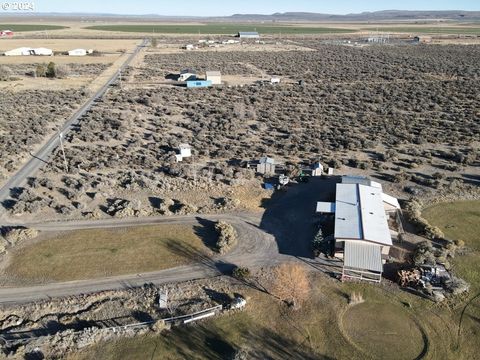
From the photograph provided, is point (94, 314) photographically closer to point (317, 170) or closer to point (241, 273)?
point (241, 273)

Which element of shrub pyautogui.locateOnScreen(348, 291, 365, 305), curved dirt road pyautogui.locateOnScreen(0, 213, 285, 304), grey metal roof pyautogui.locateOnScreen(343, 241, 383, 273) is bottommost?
shrub pyautogui.locateOnScreen(348, 291, 365, 305)

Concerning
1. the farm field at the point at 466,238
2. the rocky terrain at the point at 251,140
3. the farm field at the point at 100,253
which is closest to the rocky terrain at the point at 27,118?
the rocky terrain at the point at 251,140

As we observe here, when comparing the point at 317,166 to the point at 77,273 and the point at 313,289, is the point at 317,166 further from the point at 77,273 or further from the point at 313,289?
the point at 77,273

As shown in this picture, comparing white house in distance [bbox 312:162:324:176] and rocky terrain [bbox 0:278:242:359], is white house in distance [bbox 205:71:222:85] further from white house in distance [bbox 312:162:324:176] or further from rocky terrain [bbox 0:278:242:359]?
rocky terrain [bbox 0:278:242:359]

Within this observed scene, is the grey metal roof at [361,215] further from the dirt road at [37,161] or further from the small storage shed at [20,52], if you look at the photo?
the small storage shed at [20,52]

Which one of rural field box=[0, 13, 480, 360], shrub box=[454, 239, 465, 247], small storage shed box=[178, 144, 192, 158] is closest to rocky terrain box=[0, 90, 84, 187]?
rural field box=[0, 13, 480, 360]

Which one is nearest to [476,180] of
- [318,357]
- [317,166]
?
[317,166]
